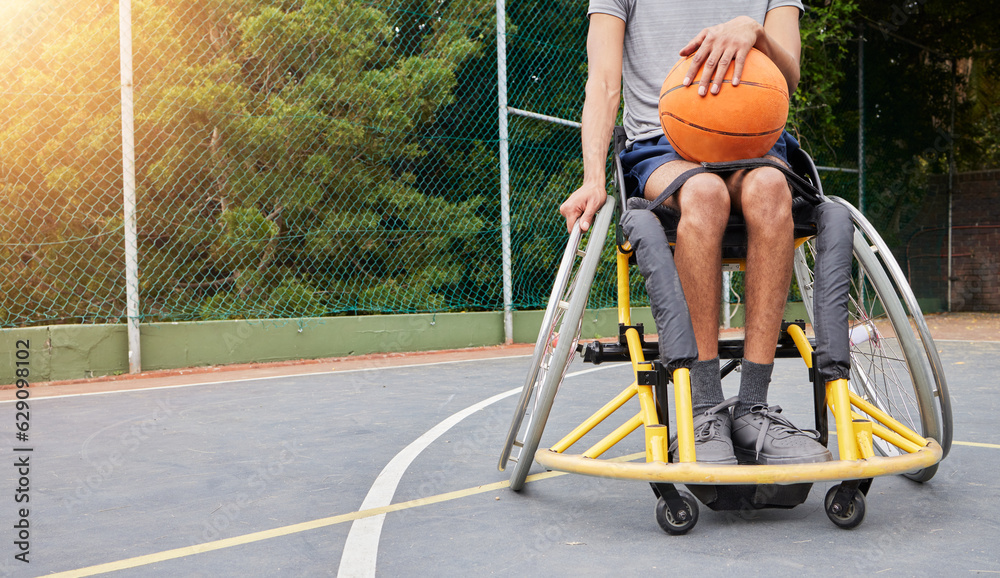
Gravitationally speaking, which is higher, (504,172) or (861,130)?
(861,130)

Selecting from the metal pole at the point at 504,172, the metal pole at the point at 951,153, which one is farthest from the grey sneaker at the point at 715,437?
the metal pole at the point at 951,153

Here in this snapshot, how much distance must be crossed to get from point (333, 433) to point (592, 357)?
1.35 m

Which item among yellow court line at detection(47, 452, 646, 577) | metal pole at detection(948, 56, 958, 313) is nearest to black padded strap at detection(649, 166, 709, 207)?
yellow court line at detection(47, 452, 646, 577)

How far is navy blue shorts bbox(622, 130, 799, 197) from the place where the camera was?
2143 mm

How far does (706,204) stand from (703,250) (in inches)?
4.4

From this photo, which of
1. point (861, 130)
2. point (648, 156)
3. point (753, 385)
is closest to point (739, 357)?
point (753, 385)

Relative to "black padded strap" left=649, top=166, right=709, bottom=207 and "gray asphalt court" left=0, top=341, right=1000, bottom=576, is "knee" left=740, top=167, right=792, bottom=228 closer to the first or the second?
"black padded strap" left=649, top=166, right=709, bottom=207

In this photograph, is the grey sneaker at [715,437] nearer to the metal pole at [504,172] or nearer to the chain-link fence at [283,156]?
the chain-link fence at [283,156]

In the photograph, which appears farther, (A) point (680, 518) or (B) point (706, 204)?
(B) point (706, 204)

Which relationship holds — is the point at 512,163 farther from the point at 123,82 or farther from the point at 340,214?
the point at 123,82

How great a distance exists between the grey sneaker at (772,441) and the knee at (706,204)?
47 centimetres

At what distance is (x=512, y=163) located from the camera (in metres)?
7.86

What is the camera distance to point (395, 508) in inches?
82.6

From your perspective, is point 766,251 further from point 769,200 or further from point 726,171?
point 726,171
